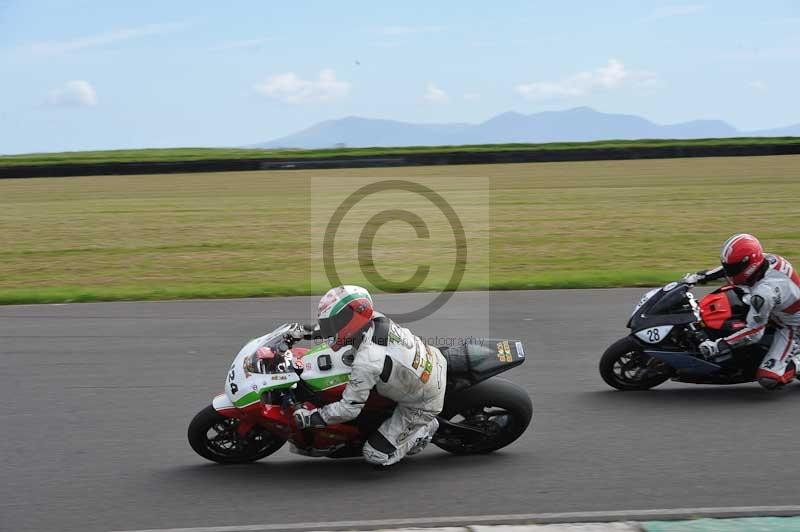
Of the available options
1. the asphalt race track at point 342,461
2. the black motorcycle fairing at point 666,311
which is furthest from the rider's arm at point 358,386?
the black motorcycle fairing at point 666,311

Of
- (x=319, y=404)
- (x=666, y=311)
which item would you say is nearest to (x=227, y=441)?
(x=319, y=404)

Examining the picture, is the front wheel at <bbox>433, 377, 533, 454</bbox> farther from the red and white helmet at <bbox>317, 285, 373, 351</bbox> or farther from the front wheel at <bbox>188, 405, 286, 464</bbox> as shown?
the front wheel at <bbox>188, 405, 286, 464</bbox>

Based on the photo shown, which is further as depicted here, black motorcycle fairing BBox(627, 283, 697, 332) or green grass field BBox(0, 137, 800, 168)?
green grass field BBox(0, 137, 800, 168)

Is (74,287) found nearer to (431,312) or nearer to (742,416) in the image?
(431,312)

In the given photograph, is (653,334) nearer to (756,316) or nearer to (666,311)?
(666,311)

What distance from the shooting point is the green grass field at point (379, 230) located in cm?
1410

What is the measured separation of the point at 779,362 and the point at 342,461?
4.00 meters

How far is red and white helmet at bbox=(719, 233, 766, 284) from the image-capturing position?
7469 mm

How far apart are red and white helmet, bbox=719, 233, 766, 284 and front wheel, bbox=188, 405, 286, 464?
4220 mm

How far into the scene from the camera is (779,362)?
7.51m

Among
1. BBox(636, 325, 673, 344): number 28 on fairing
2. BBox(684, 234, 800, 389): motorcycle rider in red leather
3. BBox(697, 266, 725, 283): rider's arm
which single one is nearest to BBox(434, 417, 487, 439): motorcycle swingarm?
BBox(636, 325, 673, 344): number 28 on fairing

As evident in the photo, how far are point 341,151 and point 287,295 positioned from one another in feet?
86.0

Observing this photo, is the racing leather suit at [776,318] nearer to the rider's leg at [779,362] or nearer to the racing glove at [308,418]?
the rider's leg at [779,362]

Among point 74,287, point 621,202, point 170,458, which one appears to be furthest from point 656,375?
point 621,202
